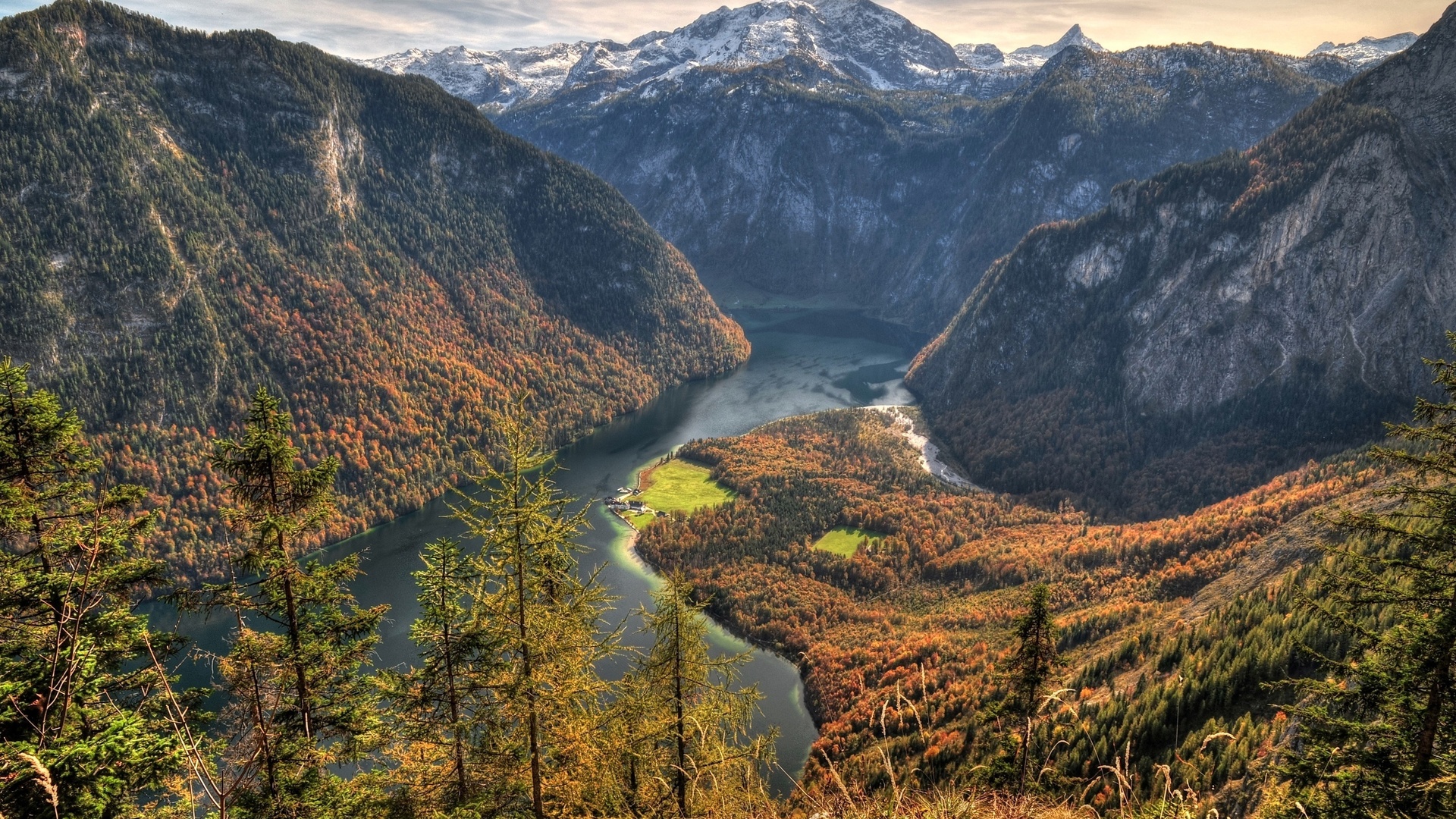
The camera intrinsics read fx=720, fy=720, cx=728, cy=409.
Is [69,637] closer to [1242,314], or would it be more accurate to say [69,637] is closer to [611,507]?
[611,507]

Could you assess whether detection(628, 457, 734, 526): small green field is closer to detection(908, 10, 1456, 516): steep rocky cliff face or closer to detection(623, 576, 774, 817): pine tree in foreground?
detection(908, 10, 1456, 516): steep rocky cliff face

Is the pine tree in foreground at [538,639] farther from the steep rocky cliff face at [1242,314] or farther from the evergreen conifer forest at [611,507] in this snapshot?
the steep rocky cliff face at [1242,314]

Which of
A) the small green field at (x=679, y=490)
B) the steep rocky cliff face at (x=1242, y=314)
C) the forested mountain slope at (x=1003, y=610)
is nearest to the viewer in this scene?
the forested mountain slope at (x=1003, y=610)

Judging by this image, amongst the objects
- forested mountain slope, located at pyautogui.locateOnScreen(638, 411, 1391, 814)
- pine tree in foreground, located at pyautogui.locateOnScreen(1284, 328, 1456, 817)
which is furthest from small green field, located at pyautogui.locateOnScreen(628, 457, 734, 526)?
pine tree in foreground, located at pyautogui.locateOnScreen(1284, 328, 1456, 817)

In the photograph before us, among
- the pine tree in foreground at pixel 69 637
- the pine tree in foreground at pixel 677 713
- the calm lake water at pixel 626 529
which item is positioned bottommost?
the calm lake water at pixel 626 529

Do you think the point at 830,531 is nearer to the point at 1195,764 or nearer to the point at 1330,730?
the point at 1195,764

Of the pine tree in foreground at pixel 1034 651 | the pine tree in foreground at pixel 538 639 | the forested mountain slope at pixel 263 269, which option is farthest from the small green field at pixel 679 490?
the pine tree in foreground at pixel 538 639
